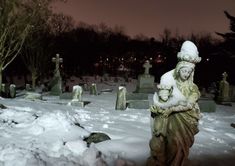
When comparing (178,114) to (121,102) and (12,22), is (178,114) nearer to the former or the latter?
(121,102)

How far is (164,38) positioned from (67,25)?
39.6 meters

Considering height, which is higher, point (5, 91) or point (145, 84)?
point (145, 84)

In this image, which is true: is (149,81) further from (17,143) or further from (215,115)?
(17,143)

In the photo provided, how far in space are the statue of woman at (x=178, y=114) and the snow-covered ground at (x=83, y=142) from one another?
1.18 metres

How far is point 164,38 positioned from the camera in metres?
88.5

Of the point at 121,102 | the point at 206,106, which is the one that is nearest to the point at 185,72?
the point at 121,102

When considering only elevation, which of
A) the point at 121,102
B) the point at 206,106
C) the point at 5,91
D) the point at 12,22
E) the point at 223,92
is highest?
the point at 12,22

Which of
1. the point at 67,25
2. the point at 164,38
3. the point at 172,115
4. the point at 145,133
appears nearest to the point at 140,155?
the point at 172,115

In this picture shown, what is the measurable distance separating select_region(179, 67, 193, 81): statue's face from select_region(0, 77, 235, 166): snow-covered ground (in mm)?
1983

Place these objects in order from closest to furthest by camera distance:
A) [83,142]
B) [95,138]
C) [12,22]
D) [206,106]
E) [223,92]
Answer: [83,142] → [95,138] → [206,106] → [12,22] → [223,92]

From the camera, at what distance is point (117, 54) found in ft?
271

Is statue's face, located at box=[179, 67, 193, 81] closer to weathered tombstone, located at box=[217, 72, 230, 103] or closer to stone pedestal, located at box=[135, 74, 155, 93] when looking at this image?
weathered tombstone, located at box=[217, 72, 230, 103]

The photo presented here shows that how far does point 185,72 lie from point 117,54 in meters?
76.5

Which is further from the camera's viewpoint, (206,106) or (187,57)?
(206,106)
